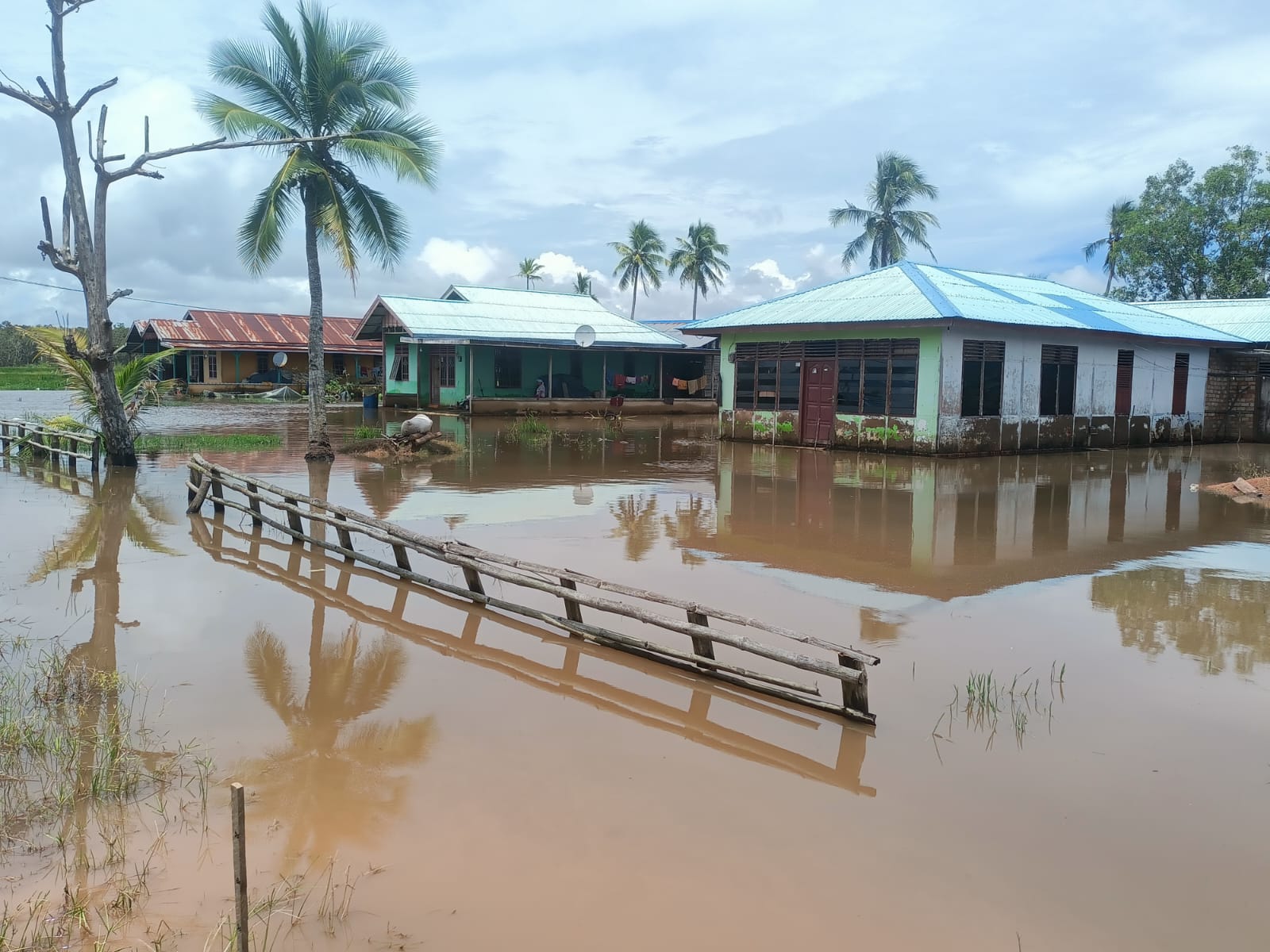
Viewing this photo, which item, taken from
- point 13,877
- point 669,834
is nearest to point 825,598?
point 669,834

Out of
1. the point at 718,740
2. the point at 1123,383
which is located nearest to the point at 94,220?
the point at 718,740

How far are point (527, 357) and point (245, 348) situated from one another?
15.3 meters

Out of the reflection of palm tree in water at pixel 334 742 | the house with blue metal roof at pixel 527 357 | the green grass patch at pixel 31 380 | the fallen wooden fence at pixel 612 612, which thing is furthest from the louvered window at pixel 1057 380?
the green grass patch at pixel 31 380

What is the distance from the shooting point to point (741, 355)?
2373 centimetres

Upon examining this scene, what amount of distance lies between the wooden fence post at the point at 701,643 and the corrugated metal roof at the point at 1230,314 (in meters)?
26.1

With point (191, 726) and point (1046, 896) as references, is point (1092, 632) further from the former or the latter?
point (191, 726)

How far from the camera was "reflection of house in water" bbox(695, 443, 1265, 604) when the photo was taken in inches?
391

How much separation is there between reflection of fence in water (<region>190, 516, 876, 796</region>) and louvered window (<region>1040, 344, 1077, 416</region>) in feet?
57.0

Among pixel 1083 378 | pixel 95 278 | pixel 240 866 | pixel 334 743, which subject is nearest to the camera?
pixel 240 866

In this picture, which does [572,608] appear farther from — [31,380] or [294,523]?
[31,380]

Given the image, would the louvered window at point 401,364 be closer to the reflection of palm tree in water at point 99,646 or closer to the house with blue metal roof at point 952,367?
the house with blue metal roof at point 952,367

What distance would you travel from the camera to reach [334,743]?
5.46m

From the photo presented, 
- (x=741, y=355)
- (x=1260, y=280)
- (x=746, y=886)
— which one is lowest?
(x=746, y=886)

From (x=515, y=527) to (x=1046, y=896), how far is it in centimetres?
817
